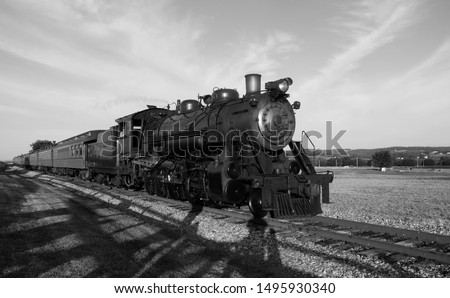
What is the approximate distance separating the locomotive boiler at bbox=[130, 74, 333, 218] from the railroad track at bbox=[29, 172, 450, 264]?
0.44 meters

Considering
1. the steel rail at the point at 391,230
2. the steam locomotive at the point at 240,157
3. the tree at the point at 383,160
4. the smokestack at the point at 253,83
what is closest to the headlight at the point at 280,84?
the steam locomotive at the point at 240,157

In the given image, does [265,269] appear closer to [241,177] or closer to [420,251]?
[420,251]

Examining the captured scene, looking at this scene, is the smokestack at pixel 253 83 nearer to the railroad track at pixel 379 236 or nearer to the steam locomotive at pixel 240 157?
the steam locomotive at pixel 240 157

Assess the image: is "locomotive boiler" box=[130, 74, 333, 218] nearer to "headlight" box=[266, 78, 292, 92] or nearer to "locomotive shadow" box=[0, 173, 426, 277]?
"headlight" box=[266, 78, 292, 92]

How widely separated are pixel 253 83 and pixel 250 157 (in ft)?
7.87

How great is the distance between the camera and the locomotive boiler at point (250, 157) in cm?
919

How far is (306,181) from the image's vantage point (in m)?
9.52

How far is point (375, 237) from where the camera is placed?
7.93 m

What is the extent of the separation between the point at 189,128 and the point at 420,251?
820 centimetres

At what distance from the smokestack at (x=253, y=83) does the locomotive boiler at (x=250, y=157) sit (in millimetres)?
30

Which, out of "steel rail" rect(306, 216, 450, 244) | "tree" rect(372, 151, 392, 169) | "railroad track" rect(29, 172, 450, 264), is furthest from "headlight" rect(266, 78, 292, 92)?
"tree" rect(372, 151, 392, 169)

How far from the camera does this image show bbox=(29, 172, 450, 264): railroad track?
20.9ft

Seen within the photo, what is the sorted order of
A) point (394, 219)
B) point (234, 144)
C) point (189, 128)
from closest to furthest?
point (234, 144), point (394, 219), point (189, 128)
